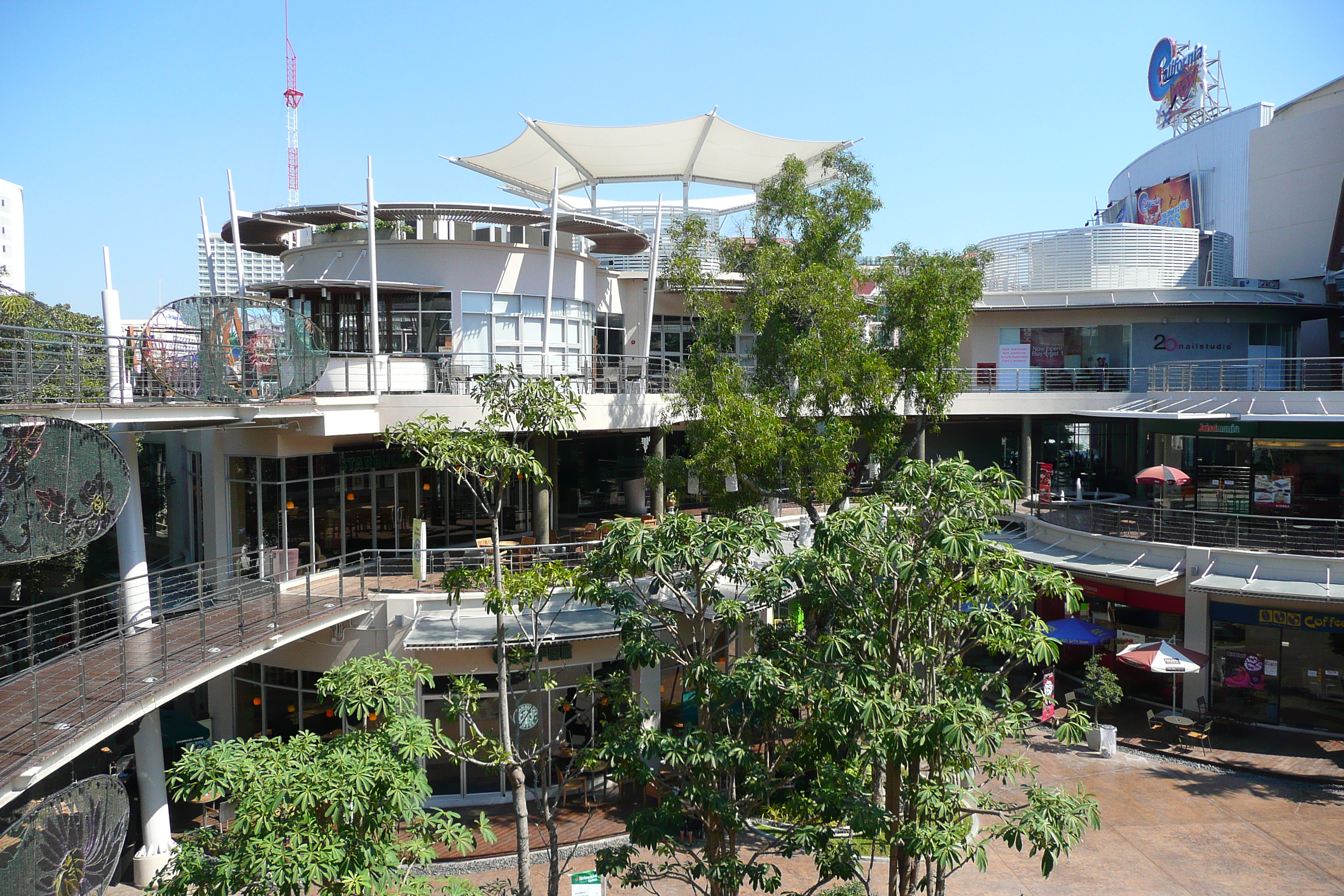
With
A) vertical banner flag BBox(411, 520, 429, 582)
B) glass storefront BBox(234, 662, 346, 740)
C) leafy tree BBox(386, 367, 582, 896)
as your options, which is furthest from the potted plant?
glass storefront BBox(234, 662, 346, 740)

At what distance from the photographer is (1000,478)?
10.1 metres

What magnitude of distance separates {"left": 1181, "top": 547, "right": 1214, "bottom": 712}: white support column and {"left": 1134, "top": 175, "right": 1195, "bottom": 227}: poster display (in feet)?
82.0

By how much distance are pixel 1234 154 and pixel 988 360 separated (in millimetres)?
17041

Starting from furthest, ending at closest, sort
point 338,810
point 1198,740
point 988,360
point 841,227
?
point 988,360, point 1198,740, point 841,227, point 338,810

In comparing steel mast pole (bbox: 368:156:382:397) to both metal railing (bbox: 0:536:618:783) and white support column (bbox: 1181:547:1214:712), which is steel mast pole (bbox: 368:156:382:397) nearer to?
metal railing (bbox: 0:536:618:783)

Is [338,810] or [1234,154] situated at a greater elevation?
[1234,154]

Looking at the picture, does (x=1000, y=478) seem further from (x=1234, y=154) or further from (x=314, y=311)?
(x=1234, y=154)

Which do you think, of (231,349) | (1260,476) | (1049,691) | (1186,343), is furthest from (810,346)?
(1186,343)

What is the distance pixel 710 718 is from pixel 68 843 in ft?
23.2

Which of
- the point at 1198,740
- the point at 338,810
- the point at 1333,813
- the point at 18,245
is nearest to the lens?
the point at 338,810

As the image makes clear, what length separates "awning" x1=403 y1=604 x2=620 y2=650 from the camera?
53.5ft

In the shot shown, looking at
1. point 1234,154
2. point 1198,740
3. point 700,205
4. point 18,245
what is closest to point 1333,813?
point 1198,740

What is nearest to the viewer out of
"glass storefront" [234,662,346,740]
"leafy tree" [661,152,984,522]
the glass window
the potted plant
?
"leafy tree" [661,152,984,522]

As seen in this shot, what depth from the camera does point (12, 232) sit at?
56375 mm
